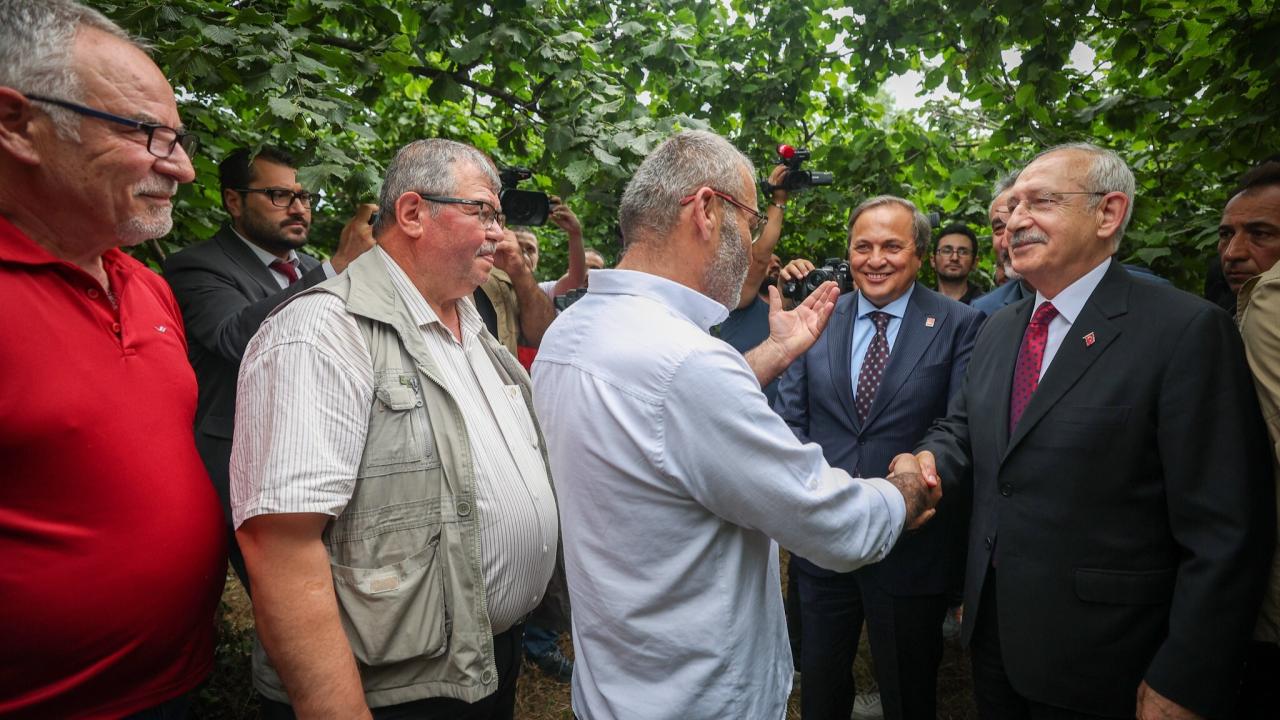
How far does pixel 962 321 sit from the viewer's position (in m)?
3.50

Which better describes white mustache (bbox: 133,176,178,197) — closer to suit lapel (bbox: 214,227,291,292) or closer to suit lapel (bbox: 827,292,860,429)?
suit lapel (bbox: 214,227,291,292)

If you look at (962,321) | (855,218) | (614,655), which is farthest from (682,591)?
(855,218)

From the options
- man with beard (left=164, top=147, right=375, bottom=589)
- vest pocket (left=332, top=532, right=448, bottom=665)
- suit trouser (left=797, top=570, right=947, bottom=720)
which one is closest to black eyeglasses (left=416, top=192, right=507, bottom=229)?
man with beard (left=164, top=147, right=375, bottom=589)

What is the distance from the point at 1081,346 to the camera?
7.58 feet

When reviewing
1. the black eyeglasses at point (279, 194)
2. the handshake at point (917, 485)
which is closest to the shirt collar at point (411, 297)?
the handshake at point (917, 485)

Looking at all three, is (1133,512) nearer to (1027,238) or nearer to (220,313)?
(1027,238)

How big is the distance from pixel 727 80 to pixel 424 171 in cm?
421

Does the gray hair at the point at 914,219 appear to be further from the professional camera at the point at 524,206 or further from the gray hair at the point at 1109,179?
the professional camera at the point at 524,206

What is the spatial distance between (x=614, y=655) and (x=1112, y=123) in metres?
4.94

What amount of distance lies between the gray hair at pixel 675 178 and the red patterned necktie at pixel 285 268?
101 inches

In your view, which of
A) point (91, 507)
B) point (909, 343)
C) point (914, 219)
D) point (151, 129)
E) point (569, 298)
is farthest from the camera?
point (569, 298)

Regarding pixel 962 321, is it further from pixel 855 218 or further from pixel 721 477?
pixel 721 477

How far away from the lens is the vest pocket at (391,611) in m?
1.75

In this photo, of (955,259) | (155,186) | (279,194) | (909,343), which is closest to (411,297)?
(155,186)
